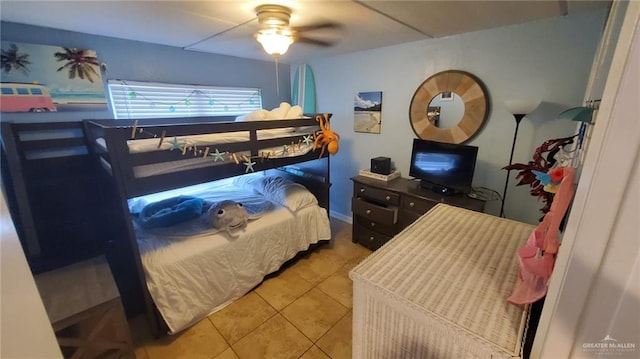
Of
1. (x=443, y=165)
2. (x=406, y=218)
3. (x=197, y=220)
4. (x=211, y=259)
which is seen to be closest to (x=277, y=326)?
(x=211, y=259)

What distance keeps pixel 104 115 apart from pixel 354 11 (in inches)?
87.0

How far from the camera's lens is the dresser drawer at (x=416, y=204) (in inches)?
83.7

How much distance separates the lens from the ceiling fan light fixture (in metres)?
1.48

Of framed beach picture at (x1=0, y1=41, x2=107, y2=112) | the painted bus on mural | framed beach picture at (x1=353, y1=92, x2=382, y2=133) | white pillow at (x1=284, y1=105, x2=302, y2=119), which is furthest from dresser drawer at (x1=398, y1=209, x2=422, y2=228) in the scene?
the painted bus on mural

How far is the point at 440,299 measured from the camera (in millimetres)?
699

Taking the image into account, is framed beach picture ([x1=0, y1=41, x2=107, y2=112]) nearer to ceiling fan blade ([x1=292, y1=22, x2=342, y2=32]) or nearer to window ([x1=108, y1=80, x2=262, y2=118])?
window ([x1=108, y1=80, x2=262, y2=118])

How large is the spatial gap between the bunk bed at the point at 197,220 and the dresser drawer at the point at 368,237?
53cm

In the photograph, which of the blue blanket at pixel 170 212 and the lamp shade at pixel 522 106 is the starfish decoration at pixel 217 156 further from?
the lamp shade at pixel 522 106

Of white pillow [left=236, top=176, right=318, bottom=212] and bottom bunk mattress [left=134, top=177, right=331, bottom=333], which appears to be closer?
bottom bunk mattress [left=134, top=177, right=331, bottom=333]

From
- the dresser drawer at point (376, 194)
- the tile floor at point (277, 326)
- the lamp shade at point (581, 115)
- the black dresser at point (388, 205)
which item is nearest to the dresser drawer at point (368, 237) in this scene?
the black dresser at point (388, 205)

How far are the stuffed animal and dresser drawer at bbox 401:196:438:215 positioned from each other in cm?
142

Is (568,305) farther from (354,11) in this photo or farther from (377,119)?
(377,119)

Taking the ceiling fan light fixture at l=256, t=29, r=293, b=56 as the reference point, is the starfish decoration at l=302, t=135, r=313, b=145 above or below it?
below

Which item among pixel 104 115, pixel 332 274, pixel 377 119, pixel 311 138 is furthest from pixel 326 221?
pixel 104 115
